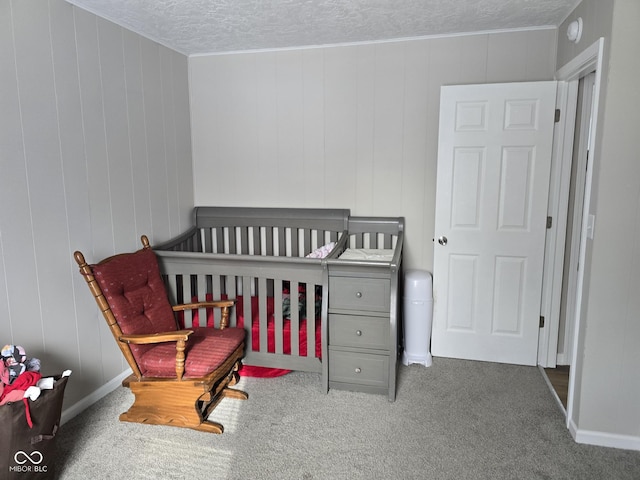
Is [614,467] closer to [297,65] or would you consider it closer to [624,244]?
[624,244]

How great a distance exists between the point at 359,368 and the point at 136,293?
1.37 meters

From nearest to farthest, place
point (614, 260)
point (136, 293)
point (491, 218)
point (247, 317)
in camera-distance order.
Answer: point (614, 260) < point (136, 293) < point (247, 317) < point (491, 218)

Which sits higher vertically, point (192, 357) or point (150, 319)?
point (150, 319)

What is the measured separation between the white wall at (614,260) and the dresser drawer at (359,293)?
101 centimetres

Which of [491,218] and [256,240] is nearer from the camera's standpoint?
[491,218]

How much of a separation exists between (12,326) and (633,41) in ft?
10.2

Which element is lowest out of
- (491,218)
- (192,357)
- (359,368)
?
(359,368)

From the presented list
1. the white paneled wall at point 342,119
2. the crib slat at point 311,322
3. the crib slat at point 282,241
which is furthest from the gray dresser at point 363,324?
the crib slat at point 282,241

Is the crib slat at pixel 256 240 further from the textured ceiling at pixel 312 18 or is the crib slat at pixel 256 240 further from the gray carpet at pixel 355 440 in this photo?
the textured ceiling at pixel 312 18

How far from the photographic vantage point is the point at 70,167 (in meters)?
2.25

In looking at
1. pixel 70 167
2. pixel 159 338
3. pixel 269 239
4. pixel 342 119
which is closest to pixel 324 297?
pixel 159 338

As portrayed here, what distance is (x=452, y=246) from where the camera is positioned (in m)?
2.92

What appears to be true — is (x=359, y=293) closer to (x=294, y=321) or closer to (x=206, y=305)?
(x=294, y=321)

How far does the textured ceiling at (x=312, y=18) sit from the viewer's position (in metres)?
2.31
